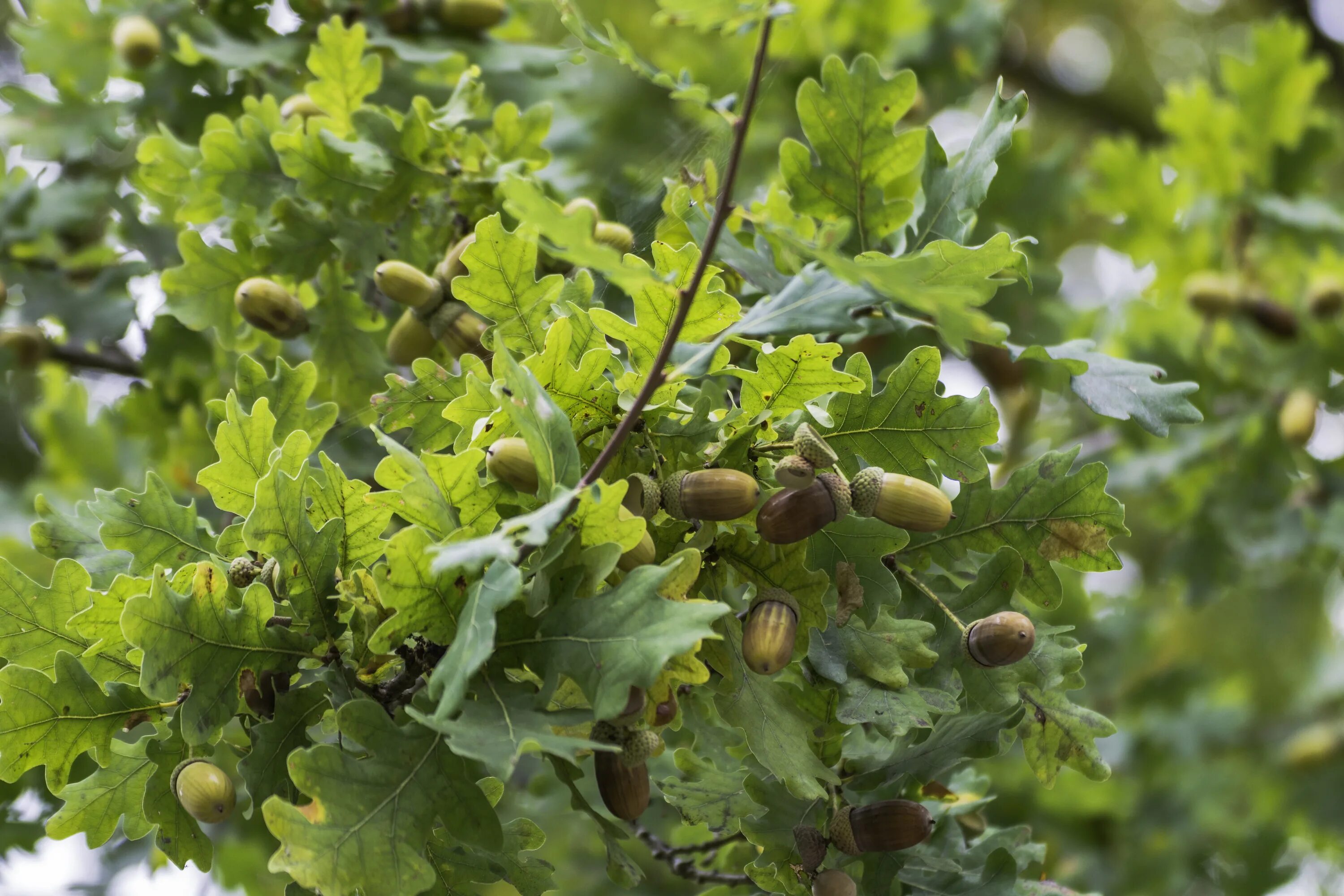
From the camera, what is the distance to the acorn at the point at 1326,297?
2.51 m

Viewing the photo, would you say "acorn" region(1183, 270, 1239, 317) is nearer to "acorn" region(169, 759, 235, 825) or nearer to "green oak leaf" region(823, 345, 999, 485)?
"green oak leaf" region(823, 345, 999, 485)

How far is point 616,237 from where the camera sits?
1.33 m

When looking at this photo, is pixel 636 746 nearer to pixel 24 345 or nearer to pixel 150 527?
pixel 150 527

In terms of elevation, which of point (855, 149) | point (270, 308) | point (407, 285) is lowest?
point (270, 308)

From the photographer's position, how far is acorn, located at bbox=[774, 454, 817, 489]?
99cm

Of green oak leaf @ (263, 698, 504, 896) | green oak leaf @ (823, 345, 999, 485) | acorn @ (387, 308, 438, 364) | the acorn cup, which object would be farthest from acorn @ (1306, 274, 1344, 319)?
green oak leaf @ (263, 698, 504, 896)

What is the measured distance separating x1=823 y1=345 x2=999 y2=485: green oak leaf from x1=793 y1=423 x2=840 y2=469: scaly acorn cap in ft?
0.30

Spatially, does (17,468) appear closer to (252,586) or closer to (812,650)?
(252,586)

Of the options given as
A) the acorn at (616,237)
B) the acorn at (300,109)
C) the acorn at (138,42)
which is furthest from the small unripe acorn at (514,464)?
the acorn at (138,42)

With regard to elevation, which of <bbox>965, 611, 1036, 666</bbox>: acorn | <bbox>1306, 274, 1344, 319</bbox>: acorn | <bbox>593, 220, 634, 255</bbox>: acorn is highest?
<bbox>593, 220, 634, 255</bbox>: acorn

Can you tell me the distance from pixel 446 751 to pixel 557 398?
1.01ft

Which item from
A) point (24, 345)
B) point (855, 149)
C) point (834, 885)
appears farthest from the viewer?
point (24, 345)

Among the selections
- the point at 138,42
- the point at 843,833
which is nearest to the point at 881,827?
the point at 843,833

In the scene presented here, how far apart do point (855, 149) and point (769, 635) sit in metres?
0.58
